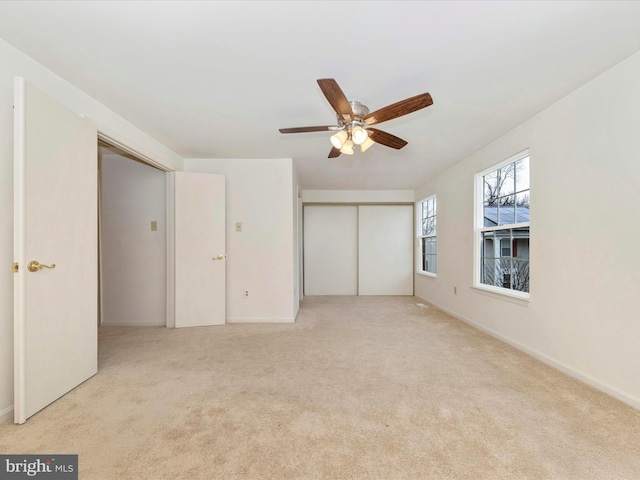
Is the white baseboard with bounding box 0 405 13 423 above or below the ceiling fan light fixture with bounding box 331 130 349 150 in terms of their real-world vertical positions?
below

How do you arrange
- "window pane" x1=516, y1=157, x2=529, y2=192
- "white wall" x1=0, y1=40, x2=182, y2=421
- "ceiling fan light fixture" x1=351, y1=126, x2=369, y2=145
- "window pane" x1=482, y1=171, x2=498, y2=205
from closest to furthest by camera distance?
"white wall" x1=0, y1=40, x2=182, y2=421 < "ceiling fan light fixture" x1=351, y1=126, x2=369, y2=145 < "window pane" x1=516, y1=157, x2=529, y2=192 < "window pane" x1=482, y1=171, x2=498, y2=205

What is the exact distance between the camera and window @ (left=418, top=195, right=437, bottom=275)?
5698 millimetres

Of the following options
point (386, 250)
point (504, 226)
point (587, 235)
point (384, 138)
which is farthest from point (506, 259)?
point (386, 250)

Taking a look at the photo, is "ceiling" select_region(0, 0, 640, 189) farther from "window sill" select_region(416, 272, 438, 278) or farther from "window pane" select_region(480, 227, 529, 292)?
"window sill" select_region(416, 272, 438, 278)

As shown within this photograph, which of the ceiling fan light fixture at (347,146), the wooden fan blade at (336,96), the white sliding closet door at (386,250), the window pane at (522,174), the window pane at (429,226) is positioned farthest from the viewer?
the white sliding closet door at (386,250)

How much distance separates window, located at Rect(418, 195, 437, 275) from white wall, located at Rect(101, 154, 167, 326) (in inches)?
177

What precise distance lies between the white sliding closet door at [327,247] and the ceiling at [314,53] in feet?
11.8

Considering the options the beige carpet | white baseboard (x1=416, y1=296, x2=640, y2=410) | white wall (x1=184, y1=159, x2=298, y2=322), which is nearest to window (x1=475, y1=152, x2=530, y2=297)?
white baseboard (x1=416, y1=296, x2=640, y2=410)

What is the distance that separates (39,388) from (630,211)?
3900 mm

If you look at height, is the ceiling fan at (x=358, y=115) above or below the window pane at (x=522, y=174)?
above

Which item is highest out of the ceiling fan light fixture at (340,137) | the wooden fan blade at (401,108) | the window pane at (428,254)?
the wooden fan blade at (401,108)

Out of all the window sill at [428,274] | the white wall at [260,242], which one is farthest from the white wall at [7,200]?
the window sill at [428,274]

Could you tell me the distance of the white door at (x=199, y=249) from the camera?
12.7 feet

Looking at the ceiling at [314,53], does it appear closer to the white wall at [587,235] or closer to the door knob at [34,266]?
the white wall at [587,235]
